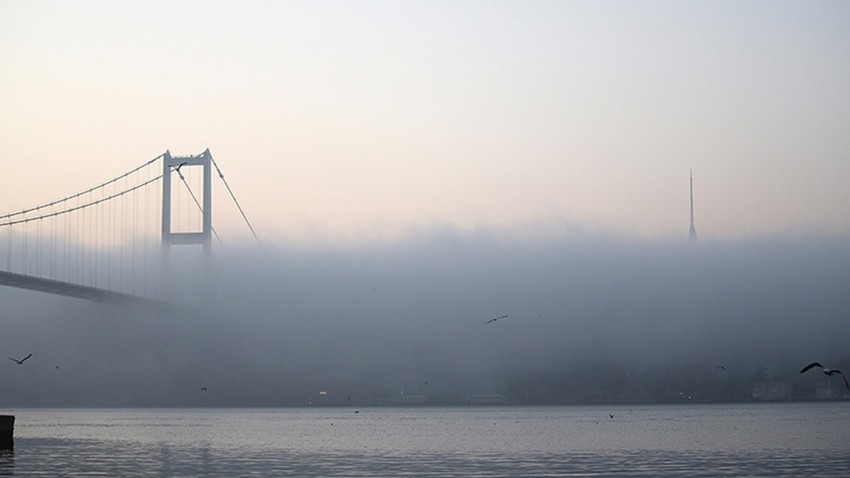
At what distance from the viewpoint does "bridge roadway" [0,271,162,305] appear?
6456cm

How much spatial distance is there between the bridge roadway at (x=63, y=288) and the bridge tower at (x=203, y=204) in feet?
31.8

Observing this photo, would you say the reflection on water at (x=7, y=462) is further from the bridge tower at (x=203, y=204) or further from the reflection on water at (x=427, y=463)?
the bridge tower at (x=203, y=204)

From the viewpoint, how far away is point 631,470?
39.1 metres

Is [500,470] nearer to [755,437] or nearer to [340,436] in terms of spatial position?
[755,437]

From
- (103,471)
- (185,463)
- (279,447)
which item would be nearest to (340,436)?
(279,447)

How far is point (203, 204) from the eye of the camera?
92062 mm

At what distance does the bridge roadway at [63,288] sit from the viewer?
64.6 metres

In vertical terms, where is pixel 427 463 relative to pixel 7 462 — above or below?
below

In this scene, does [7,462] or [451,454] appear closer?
[7,462]

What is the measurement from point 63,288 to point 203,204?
79.7 ft

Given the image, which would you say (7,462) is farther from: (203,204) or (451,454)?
(203,204)

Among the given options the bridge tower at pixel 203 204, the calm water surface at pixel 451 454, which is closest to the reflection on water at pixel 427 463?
the calm water surface at pixel 451 454

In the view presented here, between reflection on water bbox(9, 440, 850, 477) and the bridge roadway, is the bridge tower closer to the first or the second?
the bridge roadway

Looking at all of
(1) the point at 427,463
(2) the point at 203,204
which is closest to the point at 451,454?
(1) the point at 427,463
